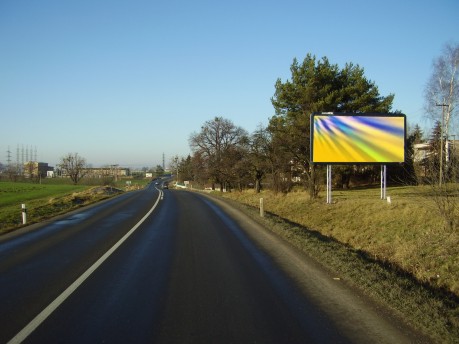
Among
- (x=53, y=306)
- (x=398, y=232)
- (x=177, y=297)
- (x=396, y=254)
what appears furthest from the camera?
(x=398, y=232)

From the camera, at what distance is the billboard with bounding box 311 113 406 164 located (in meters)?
22.3

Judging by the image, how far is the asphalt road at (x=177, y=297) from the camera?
4.71m

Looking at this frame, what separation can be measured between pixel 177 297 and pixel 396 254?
7.02 m

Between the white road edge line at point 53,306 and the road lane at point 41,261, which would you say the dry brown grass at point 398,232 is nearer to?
the white road edge line at point 53,306

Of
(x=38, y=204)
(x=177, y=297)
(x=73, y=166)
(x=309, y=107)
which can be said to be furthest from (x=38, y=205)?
(x=73, y=166)

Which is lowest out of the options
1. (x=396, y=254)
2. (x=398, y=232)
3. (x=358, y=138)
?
(x=396, y=254)

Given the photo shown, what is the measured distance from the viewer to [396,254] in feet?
35.6

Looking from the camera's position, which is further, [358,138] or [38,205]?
[38,205]

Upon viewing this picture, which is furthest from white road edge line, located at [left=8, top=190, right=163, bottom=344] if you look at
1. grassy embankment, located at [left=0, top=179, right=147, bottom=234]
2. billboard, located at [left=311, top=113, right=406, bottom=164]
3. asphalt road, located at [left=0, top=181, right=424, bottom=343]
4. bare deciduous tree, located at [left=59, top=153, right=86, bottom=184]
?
bare deciduous tree, located at [left=59, top=153, right=86, bottom=184]

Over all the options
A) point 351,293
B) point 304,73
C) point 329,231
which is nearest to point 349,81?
point 304,73

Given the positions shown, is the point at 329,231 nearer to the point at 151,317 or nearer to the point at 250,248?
the point at 250,248

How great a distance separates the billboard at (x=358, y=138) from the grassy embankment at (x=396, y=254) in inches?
116

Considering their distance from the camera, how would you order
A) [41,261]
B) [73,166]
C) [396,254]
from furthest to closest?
1. [73,166]
2. [396,254]
3. [41,261]

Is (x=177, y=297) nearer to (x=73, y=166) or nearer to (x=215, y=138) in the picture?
(x=215, y=138)
